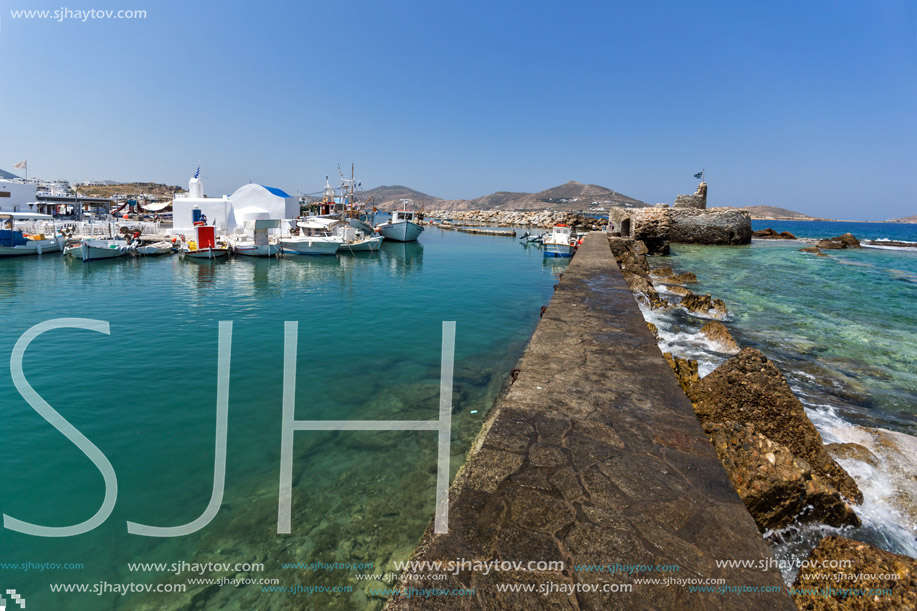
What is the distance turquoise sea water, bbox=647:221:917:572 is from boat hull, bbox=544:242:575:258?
1181 centimetres

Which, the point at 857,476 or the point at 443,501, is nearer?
the point at 443,501

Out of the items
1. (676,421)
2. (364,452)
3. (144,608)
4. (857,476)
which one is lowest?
(144,608)

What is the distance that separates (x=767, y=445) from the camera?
3.21m

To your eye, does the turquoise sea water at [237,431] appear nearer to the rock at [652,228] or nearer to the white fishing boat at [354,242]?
the white fishing boat at [354,242]

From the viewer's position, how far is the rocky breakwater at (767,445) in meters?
2.98

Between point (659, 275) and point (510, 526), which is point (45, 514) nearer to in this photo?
point (510, 526)

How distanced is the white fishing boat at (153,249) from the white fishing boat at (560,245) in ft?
94.0

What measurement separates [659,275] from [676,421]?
16.6m

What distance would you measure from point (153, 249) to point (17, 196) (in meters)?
29.9

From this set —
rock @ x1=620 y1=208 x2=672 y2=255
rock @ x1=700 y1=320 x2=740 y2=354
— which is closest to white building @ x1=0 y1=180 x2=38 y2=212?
rock @ x1=620 y1=208 x2=672 y2=255

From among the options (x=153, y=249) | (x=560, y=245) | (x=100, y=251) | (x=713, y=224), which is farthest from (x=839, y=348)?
(x=153, y=249)

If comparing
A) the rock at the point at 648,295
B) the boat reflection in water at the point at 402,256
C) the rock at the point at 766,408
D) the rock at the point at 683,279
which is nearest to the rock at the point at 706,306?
the rock at the point at 648,295

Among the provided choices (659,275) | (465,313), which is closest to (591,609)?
(465,313)

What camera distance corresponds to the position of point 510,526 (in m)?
2.42
